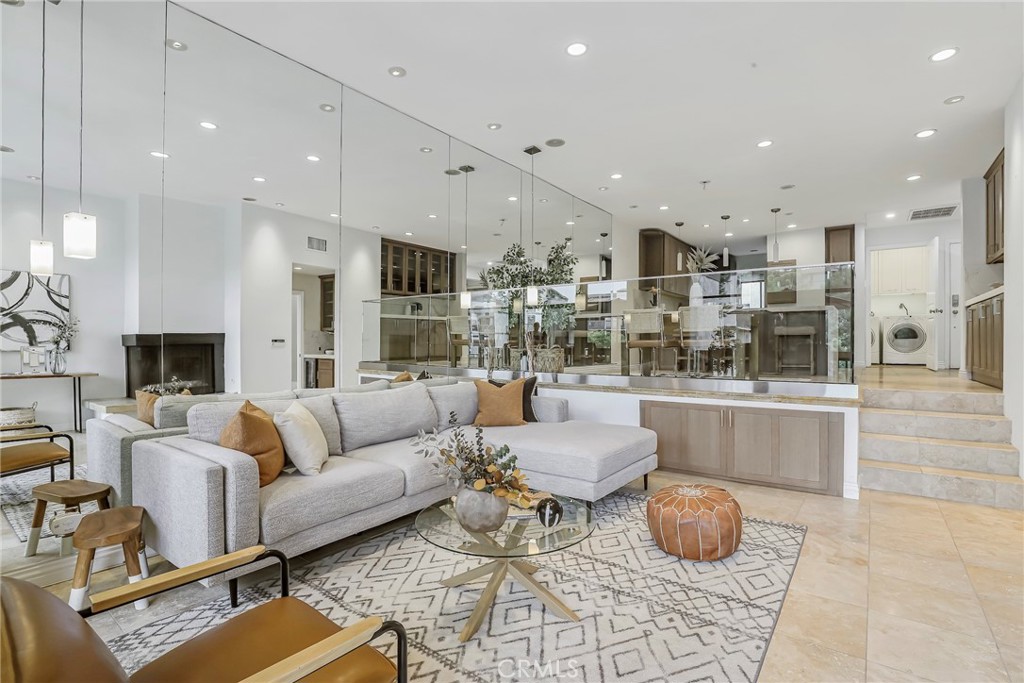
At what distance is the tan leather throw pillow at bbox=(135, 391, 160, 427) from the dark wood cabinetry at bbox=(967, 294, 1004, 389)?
683 cm

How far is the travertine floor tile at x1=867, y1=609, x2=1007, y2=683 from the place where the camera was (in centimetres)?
189

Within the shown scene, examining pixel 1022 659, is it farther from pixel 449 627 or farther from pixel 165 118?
pixel 165 118

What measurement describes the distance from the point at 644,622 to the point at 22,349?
3902 mm

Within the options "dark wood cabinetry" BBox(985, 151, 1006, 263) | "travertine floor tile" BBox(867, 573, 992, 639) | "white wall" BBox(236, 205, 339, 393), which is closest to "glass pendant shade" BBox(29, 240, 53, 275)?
"white wall" BBox(236, 205, 339, 393)

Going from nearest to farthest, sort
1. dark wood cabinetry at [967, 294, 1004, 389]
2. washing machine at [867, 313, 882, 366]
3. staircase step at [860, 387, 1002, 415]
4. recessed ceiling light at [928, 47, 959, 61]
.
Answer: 1. recessed ceiling light at [928, 47, 959, 61]
2. staircase step at [860, 387, 1002, 415]
3. dark wood cabinetry at [967, 294, 1004, 389]
4. washing machine at [867, 313, 882, 366]

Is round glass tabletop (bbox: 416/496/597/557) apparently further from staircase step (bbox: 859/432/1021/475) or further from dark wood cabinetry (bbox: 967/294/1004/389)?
dark wood cabinetry (bbox: 967/294/1004/389)

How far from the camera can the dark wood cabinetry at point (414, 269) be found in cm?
528

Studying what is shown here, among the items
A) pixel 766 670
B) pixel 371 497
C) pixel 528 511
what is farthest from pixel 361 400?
pixel 766 670

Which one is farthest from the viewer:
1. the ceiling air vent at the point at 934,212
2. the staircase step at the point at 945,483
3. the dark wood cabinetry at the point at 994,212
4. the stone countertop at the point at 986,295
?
the ceiling air vent at the point at 934,212

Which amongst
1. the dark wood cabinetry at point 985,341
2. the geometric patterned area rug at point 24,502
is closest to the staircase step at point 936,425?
the dark wood cabinetry at point 985,341

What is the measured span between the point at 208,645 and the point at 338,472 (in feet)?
5.04

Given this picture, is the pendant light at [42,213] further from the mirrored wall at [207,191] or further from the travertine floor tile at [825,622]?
the travertine floor tile at [825,622]
